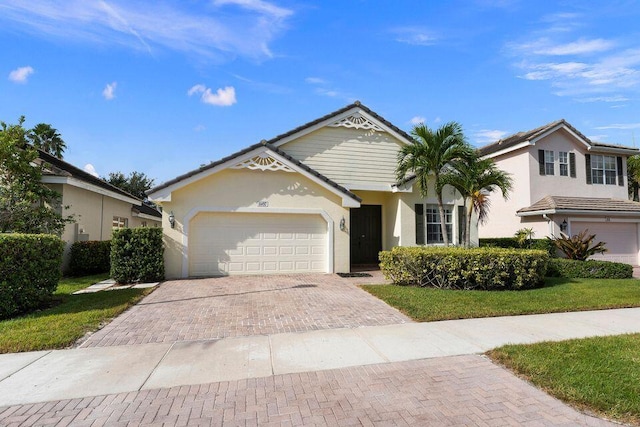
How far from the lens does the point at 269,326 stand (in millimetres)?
6469

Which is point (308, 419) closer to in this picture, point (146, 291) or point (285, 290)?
point (285, 290)

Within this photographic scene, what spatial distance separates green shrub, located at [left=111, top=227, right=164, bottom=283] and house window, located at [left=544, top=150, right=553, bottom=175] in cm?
1922

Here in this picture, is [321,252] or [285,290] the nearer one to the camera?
[285,290]

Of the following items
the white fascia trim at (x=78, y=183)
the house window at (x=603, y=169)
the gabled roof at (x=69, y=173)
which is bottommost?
the white fascia trim at (x=78, y=183)

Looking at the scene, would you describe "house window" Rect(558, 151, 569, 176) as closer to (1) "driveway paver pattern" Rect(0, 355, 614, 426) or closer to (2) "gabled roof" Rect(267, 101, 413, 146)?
(2) "gabled roof" Rect(267, 101, 413, 146)

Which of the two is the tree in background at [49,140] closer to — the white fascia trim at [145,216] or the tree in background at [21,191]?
the white fascia trim at [145,216]

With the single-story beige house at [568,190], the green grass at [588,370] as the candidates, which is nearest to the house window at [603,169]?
the single-story beige house at [568,190]

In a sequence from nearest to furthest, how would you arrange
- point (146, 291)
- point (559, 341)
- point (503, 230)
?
point (559, 341), point (146, 291), point (503, 230)

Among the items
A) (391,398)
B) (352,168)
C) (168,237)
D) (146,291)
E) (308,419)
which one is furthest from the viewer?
(352,168)

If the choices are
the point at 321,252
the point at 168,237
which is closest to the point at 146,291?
the point at 168,237

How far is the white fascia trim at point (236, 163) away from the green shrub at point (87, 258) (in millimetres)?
4460

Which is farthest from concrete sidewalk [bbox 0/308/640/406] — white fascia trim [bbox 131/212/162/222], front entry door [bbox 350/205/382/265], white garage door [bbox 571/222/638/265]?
white fascia trim [bbox 131/212/162/222]

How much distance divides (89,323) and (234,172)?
7190 mm

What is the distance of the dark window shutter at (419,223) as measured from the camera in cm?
1510
